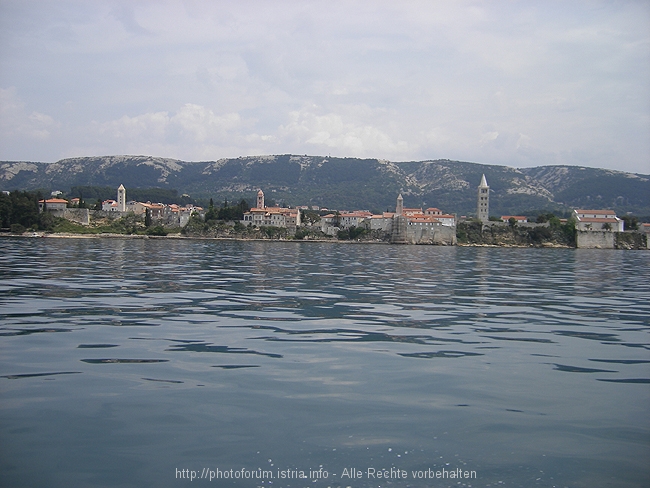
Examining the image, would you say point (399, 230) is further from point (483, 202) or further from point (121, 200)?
point (121, 200)

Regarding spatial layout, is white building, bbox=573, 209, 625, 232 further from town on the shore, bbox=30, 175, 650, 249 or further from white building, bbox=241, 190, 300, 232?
white building, bbox=241, 190, 300, 232

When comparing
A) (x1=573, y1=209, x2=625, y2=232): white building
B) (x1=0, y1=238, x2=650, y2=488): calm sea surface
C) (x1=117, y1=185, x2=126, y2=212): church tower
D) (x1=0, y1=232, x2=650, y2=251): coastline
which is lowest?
(x1=0, y1=232, x2=650, y2=251): coastline

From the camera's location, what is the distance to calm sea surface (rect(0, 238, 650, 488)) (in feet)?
19.2

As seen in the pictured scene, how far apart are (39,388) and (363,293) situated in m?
13.7

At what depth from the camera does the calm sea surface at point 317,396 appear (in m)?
5.86

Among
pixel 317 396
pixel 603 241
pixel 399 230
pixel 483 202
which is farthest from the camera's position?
pixel 483 202

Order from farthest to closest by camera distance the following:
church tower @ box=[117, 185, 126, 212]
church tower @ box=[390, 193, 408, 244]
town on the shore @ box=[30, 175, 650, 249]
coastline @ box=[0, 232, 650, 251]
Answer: church tower @ box=[117, 185, 126, 212], church tower @ box=[390, 193, 408, 244], town on the shore @ box=[30, 175, 650, 249], coastline @ box=[0, 232, 650, 251]

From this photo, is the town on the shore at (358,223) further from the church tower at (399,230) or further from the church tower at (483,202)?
the church tower at (483,202)

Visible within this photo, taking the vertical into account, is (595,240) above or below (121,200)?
below

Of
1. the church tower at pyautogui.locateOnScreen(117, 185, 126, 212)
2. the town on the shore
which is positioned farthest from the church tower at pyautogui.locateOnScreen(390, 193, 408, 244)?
the church tower at pyautogui.locateOnScreen(117, 185, 126, 212)

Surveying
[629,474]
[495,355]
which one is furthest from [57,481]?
[495,355]

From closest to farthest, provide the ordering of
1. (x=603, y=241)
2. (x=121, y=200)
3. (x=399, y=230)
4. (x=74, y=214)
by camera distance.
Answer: (x=74, y=214) < (x=399, y=230) < (x=603, y=241) < (x=121, y=200)

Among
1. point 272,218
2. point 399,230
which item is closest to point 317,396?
point 399,230

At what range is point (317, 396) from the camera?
7.91m
